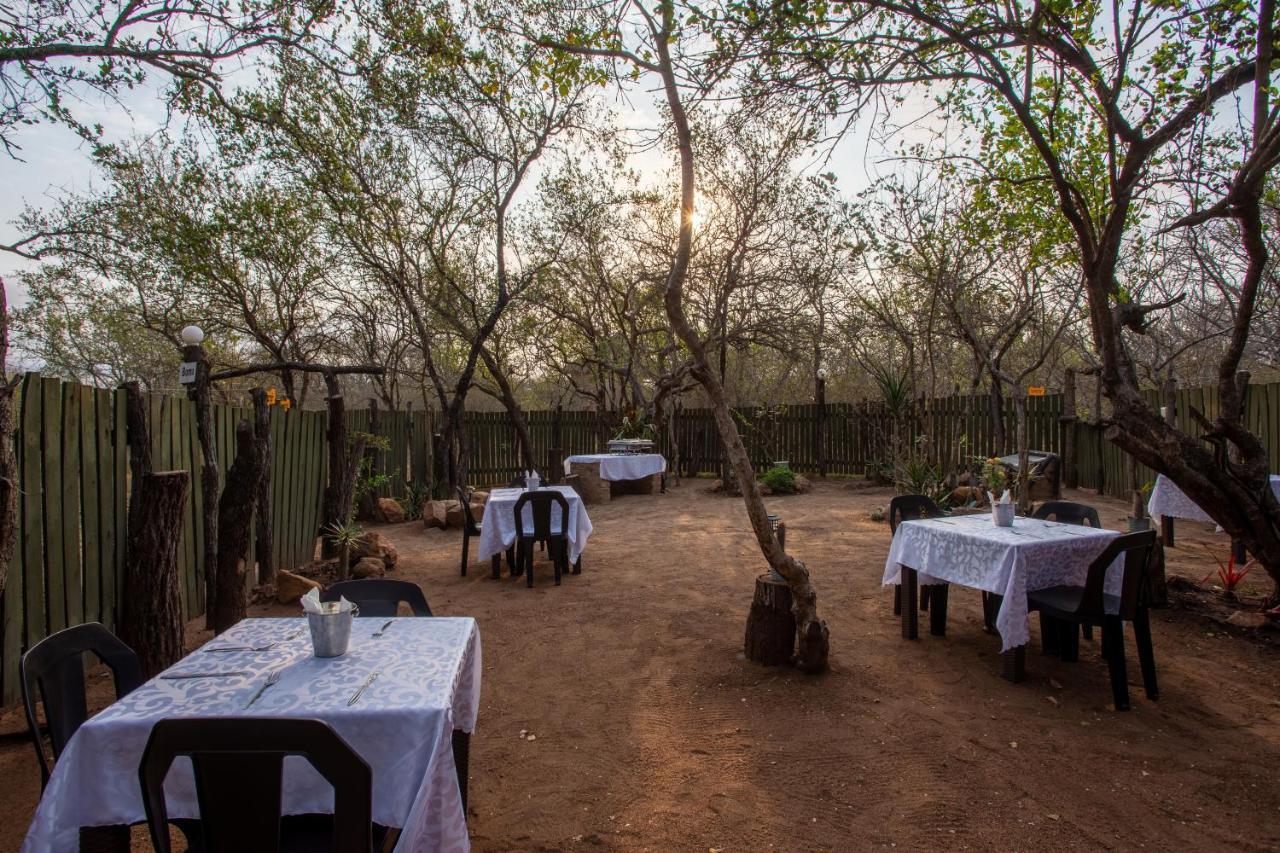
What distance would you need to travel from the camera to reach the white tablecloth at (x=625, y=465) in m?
11.4

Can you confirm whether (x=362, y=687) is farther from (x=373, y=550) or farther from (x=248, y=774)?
(x=373, y=550)

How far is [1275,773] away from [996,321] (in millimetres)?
8822

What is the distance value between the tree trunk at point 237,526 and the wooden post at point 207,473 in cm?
7

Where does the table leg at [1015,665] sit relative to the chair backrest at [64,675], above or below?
below

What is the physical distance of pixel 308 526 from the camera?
21.5 feet

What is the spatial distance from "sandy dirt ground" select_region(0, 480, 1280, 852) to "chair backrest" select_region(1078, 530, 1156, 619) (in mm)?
440

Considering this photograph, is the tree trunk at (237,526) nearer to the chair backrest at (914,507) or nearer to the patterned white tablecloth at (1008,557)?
the patterned white tablecloth at (1008,557)

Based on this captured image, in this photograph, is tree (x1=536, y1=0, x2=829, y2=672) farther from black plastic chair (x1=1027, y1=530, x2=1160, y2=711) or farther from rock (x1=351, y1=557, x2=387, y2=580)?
rock (x1=351, y1=557, x2=387, y2=580)

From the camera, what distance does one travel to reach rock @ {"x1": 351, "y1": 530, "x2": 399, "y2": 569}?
6445mm

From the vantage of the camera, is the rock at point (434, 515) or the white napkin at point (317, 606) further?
the rock at point (434, 515)

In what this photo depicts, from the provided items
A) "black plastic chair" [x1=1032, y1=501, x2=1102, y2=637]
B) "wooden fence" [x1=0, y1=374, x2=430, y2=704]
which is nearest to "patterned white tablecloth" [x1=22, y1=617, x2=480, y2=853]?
"wooden fence" [x1=0, y1=374, x2=430, y2=704]

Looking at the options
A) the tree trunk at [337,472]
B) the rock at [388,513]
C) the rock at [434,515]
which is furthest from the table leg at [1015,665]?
the rock at [388,513]

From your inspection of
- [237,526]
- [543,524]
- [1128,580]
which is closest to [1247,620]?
[1128,580]

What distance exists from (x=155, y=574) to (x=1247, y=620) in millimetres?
6002
